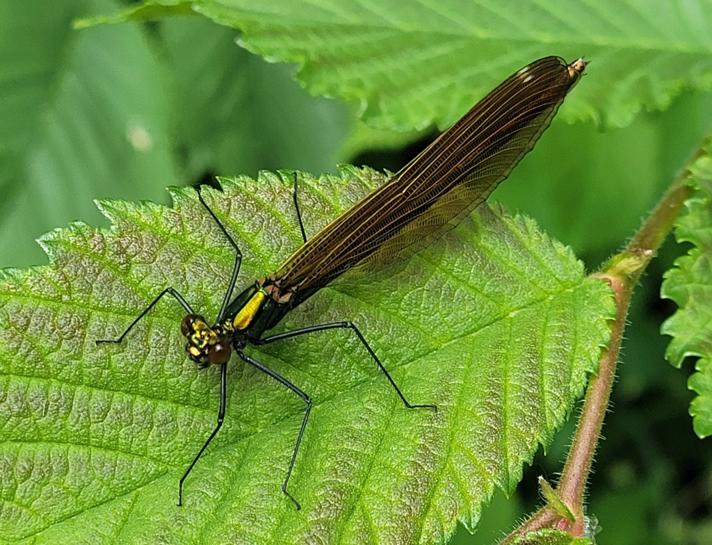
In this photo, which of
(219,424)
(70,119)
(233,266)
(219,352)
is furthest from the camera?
(70,119)

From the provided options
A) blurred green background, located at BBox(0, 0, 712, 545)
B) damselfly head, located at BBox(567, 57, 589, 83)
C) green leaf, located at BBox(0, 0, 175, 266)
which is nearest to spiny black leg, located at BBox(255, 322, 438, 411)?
damselfly head, located at BBox(567, 57, 589, 83)

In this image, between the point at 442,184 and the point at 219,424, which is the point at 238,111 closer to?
the point at 442,184

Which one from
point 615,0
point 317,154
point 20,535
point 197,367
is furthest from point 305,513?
point 317,154

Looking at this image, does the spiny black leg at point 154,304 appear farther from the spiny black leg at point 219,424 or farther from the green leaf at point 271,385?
the spiny black leg at point 219,424

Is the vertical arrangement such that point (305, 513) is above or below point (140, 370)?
below

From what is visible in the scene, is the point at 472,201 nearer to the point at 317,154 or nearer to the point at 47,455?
the point at 47,455

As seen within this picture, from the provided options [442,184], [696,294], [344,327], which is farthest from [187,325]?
[696,294]

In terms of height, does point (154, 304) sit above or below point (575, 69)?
below
